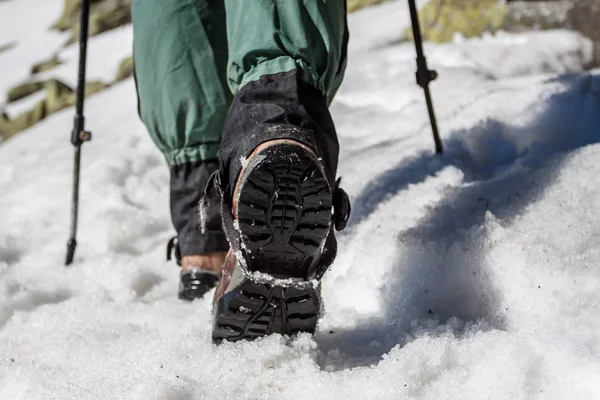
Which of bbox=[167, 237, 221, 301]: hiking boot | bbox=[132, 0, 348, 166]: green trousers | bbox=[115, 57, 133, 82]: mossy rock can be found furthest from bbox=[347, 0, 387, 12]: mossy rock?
bbox=[167, 237, 221, 301]: hiking boot

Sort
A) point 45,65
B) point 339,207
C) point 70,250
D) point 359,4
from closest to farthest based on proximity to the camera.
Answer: point 339,207 < point 70,250 < point 359,4 < point 45,65

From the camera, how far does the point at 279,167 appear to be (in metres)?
1.02

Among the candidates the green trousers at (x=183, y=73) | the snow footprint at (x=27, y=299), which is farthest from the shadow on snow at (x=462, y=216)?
the snow footprint at (x=27, y=299)

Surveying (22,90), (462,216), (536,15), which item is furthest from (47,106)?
(462,216)

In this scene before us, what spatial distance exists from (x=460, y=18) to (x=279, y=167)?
316 cm

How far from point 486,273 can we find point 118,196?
5.42 feet

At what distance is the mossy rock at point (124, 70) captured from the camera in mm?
6669

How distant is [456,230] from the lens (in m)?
1.53

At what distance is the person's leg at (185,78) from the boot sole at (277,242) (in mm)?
349

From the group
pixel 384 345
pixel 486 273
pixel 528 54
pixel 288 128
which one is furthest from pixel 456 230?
pixel 528 54

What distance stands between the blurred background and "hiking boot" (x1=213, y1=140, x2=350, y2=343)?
8.42 ft

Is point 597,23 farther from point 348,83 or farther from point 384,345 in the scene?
point 384,345

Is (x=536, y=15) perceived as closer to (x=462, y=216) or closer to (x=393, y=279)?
(x=462, y=216)

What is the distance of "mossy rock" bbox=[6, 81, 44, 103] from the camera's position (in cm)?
775
